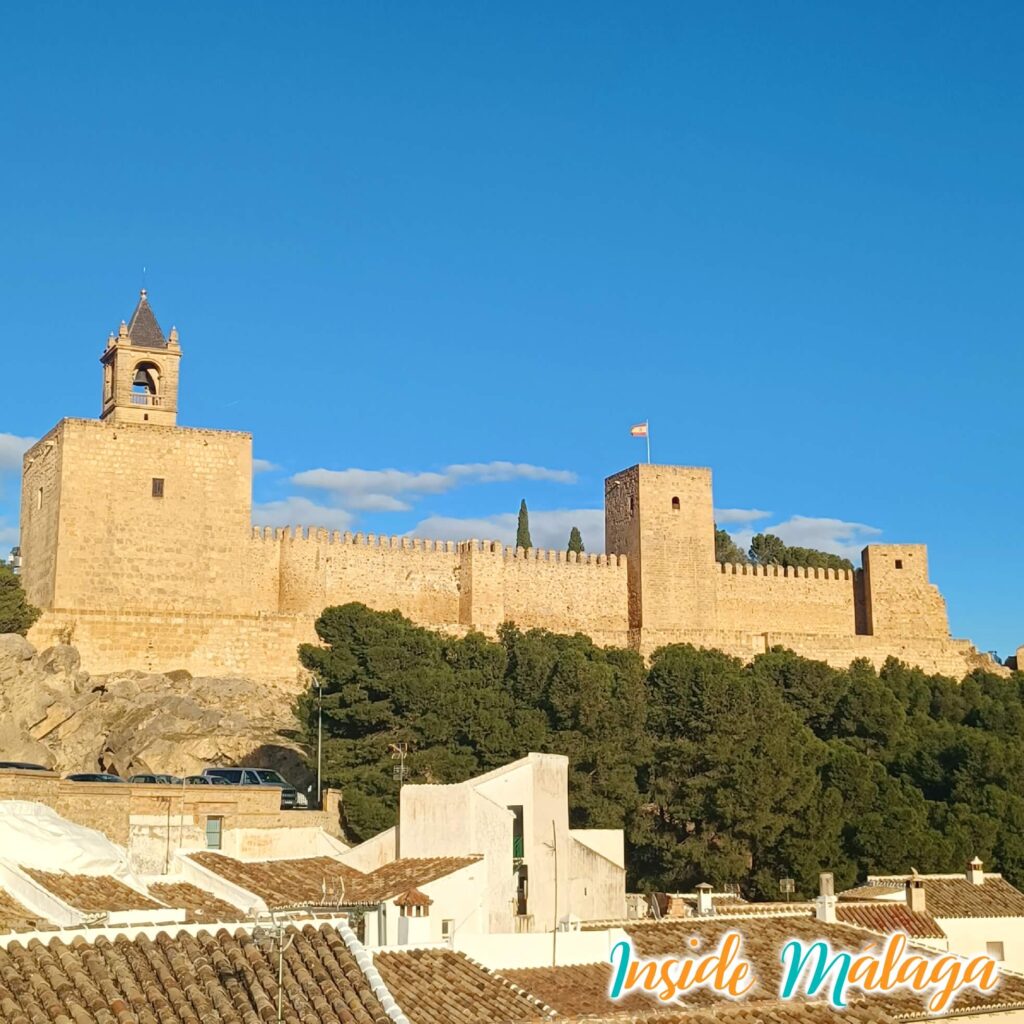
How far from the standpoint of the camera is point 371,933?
14.5 meters

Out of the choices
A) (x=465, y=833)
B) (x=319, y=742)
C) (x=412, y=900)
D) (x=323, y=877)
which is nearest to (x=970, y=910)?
(x=465, y=833)

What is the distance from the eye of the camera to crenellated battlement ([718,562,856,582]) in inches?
1940

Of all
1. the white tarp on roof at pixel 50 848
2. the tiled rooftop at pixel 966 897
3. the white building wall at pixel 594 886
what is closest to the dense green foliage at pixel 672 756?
the tiled rooftop at pixel 966 897

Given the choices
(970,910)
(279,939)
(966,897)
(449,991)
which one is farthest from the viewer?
Answer: (966,897)

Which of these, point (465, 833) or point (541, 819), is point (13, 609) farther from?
point (465, 833)

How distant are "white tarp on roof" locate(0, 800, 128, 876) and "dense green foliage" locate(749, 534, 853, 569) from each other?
50083mm

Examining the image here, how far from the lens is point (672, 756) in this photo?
33.1 m

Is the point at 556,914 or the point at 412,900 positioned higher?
the point at 412,900

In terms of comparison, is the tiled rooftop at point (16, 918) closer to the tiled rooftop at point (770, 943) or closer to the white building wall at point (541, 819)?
the tiled rooftop at point (770, 943)

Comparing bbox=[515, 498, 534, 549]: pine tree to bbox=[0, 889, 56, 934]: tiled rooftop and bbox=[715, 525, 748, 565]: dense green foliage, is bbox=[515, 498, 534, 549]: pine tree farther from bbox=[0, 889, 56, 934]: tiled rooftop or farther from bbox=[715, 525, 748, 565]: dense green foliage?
bbox=[0, 889, 56, 934]: tiled rooftop

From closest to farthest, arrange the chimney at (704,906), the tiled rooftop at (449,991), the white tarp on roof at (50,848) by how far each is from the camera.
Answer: the tiled rooftop at (449,991), the white tarp on roof at (50,848), the chimney at (704,906)

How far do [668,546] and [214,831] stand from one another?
28.0m

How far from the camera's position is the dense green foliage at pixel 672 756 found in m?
30.4

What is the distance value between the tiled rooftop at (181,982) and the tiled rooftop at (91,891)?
326 cm
